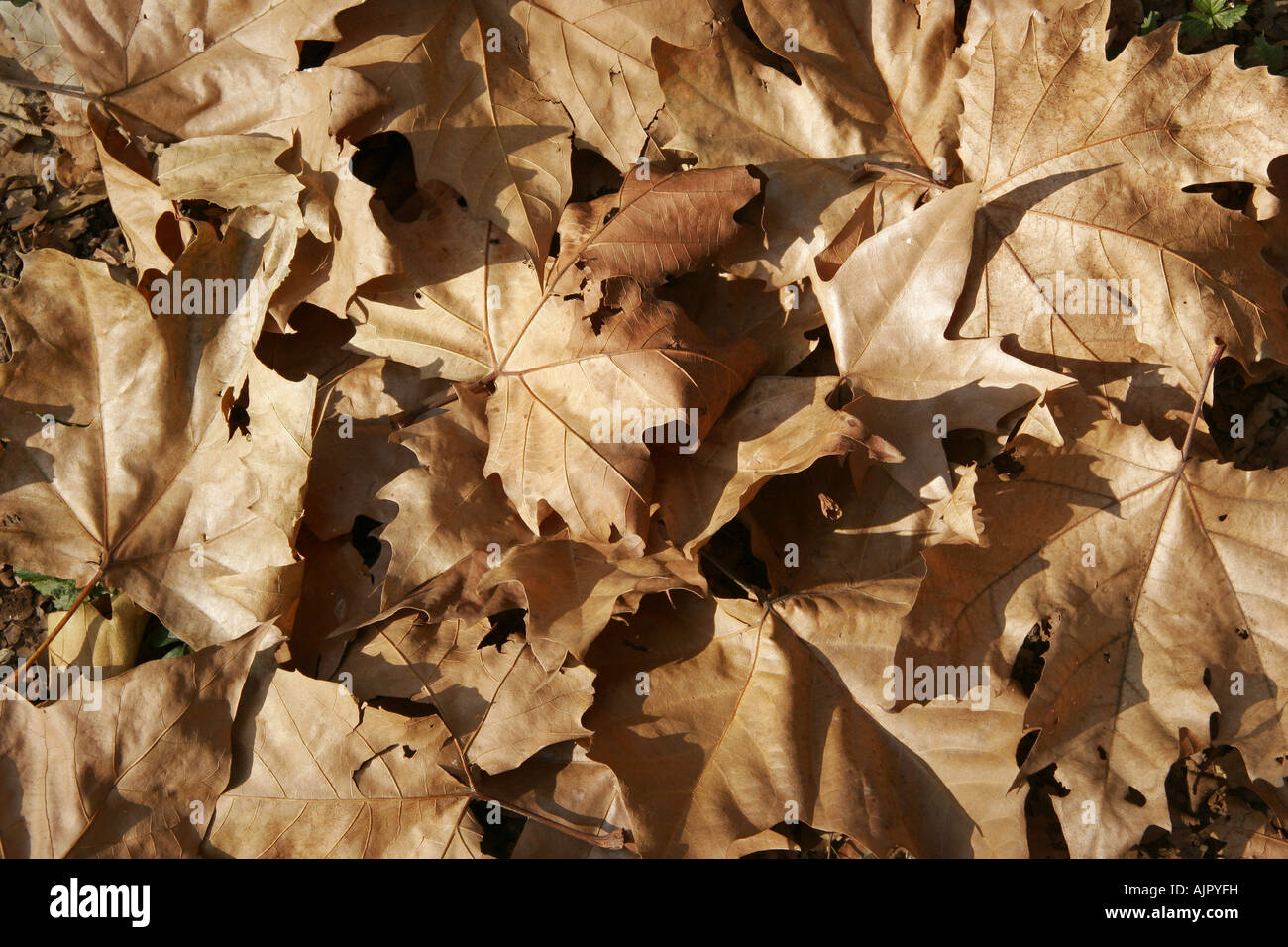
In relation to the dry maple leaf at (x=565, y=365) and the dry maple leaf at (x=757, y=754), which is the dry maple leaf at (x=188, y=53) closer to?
the dry maple leaf at (x=565, y=365)

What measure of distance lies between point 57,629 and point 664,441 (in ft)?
5.53

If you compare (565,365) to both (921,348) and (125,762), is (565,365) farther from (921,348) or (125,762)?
(125,762)

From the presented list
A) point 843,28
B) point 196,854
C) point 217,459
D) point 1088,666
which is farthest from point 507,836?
point 843,28

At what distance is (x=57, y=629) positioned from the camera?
243 cm

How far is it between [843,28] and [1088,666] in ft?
5.58

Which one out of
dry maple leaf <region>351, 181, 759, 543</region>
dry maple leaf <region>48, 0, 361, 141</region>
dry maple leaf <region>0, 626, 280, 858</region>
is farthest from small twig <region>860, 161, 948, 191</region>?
dry maple leaf <region>0, 626, 280, 858</region>

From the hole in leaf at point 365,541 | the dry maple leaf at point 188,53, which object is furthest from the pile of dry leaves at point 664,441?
the hole in leaf at point 365,541

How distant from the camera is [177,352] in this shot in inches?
96.0

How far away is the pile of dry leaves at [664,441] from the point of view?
7.20 ft

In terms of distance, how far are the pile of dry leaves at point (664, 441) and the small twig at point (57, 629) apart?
0.03 m

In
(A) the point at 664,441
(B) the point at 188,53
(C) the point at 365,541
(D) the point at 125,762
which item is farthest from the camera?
(C) the point at 365,541

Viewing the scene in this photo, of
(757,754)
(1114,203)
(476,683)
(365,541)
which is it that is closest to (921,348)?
(1114,203)

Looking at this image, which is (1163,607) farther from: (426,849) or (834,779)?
(426,849)

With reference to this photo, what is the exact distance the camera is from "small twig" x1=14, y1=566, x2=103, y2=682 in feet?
7.91
